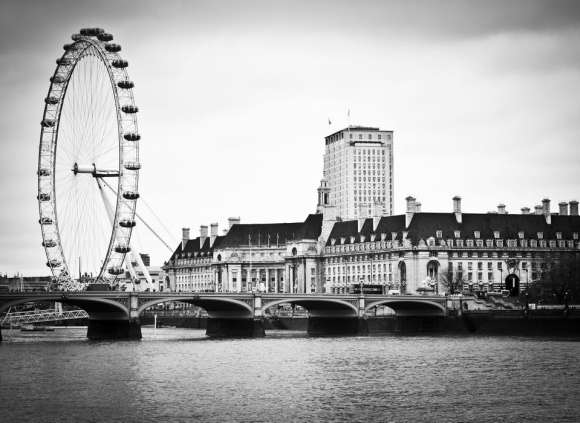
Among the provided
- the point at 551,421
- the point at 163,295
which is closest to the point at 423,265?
the point at 163,295

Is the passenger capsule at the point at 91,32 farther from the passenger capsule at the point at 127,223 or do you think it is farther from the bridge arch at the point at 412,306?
the bridge arch at the point at 412,306

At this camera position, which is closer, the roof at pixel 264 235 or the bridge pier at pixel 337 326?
the bridge pier at pixel 337 326

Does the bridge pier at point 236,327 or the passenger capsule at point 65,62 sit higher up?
the passenger capsule at point 65,62

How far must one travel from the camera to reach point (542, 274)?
137375mm

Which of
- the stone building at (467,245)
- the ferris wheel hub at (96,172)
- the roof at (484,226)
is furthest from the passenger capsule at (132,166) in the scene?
the roof at (484,226)

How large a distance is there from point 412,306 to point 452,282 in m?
17.8

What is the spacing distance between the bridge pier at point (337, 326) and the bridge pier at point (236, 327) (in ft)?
Result: 27.9

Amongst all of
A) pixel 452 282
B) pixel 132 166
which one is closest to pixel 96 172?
pixel 132 166

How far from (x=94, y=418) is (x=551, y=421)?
69.8 feet

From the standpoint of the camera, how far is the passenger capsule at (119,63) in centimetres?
9919

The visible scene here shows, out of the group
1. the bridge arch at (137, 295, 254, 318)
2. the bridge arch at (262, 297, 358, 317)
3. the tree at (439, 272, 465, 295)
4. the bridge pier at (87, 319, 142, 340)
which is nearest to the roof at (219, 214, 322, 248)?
the tree at (439, 272, 465, 295)

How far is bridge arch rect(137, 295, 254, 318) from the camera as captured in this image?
11581cm

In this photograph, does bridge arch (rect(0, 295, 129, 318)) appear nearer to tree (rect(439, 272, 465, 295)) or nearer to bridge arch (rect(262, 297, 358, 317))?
bridge arch (rect(262, 297, 358, 317))

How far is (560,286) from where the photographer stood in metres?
129
